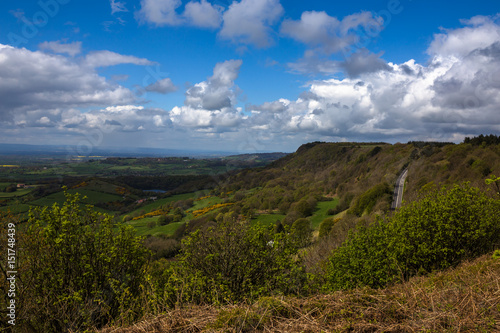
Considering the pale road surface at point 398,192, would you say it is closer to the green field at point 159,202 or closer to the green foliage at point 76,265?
the green foliage at point 76,265

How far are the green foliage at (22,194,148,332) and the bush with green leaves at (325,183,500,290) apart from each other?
10636mm

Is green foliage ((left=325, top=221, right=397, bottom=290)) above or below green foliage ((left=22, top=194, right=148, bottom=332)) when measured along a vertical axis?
below

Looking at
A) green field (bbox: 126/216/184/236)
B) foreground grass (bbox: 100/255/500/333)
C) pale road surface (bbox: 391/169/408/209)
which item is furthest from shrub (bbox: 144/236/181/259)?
foreground grass (bbox: 100/255/500/333)

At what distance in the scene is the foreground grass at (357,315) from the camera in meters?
4.30

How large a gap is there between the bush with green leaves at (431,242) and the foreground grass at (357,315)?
967cm

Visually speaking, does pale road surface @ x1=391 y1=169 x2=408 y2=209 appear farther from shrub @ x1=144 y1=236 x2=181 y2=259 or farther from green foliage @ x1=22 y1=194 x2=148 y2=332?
green foliage @ x1=22 y1=194 x2=148 y2=332

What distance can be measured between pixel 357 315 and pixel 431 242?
41.8 ft

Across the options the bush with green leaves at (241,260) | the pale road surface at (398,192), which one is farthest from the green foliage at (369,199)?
the bush with green leaves at (241,260)

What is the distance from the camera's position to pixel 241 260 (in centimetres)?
1111

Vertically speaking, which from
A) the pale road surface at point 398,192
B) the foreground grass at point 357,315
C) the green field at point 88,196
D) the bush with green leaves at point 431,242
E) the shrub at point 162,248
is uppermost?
the foreground grass at point 357,315

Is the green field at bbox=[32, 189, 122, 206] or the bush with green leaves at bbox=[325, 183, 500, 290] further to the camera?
the green field at bbox=[32, 189, 122, 206]

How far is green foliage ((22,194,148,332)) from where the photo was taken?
27.5 ft

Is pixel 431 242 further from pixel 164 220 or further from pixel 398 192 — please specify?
pixel 164 220

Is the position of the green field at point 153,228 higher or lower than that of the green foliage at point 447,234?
lower
